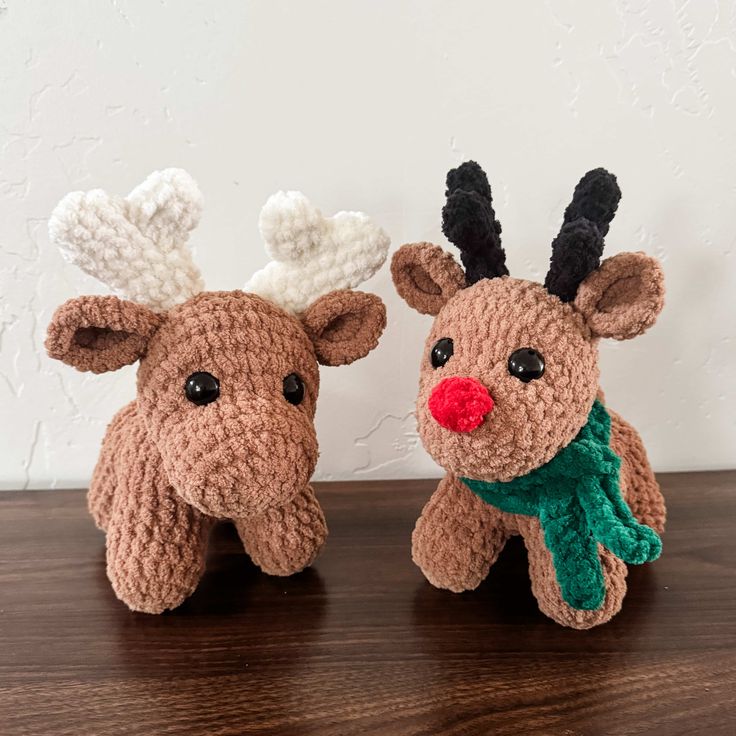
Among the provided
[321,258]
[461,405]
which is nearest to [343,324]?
[321,258]

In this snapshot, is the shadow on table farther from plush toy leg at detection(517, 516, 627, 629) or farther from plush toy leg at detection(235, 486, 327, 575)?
plush toy leg at detection(517, 516, 627, 629)

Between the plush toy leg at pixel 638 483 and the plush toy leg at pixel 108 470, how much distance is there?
43 cm

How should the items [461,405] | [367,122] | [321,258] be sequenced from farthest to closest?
[367,122], [321,258], [461,405]

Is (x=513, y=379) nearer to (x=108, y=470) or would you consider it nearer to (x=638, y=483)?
(x=638, y=483)

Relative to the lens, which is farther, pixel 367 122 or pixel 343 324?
pixel 367 122

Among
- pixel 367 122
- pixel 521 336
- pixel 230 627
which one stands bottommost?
pixel 230 627

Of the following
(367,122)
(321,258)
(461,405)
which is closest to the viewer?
(461,405)

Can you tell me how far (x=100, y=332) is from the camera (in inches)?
20.0

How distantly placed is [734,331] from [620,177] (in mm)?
223

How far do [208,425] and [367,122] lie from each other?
38 cm

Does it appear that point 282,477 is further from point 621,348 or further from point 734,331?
point 734,331

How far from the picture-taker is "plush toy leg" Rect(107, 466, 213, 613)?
532 mm

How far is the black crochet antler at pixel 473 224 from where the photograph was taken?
489 mm

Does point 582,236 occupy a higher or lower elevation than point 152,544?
higher
